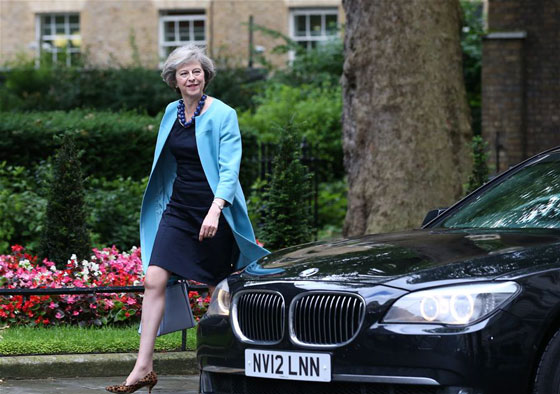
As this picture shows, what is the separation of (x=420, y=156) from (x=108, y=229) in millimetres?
3677

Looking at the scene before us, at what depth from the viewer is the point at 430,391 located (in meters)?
4.35

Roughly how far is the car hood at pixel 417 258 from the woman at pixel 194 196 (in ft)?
1.98

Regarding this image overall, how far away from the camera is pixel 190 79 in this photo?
6070mm

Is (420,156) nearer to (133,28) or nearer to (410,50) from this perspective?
(410,50)

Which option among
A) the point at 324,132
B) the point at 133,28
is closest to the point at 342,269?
the point at 324,132

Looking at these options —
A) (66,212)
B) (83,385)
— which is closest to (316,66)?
(66,212)

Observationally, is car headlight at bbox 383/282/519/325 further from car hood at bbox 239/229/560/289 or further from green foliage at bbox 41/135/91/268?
green foliage at bbox 41/135/91/268

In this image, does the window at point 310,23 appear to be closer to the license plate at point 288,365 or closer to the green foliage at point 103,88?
the green foliage at point 103,88

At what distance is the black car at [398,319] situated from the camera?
4.29 meters

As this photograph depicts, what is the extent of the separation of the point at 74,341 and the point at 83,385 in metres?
0.63

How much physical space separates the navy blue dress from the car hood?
→ 613 millimetres

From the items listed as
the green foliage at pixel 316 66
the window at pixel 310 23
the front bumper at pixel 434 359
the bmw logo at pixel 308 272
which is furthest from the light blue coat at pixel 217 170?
the window at pixel 310 23

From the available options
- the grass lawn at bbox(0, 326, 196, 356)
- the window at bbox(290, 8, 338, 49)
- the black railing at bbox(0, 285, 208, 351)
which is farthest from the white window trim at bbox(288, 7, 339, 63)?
the black railing at bbox(0, 285, 208, 351)

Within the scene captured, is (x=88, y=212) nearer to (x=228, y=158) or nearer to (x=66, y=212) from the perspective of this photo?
(x=66, y=212)
